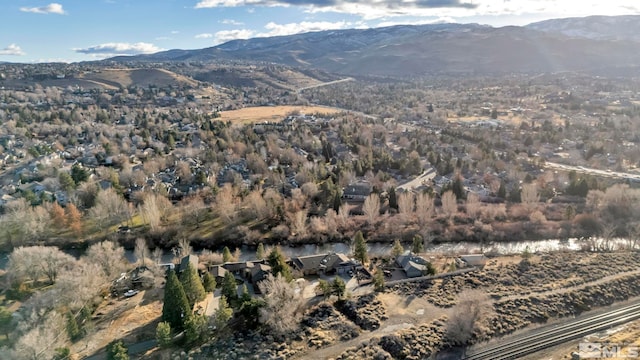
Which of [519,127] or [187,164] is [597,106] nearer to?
[519,127]

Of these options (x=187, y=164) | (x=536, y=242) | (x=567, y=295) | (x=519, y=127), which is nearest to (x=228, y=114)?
(x=187, y=164)

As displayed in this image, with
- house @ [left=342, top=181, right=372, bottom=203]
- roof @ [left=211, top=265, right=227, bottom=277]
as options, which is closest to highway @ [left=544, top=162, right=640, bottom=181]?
house @ [left=342, top=181, right=372, bottom=203]

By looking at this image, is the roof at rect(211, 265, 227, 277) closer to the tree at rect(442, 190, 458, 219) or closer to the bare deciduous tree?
the tree at rect(442, 190, 458, 219)

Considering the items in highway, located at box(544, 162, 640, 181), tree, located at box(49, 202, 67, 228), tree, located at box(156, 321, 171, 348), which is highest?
tree, located at box(49, 202, 67, 228)

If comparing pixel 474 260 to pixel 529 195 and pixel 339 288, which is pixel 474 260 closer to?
pixel 339 288

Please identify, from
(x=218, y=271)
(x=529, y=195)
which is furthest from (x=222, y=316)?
(x=529, y=195)

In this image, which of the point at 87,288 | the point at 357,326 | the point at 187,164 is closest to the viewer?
the point at 357,326

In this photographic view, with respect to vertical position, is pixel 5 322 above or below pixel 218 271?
above
